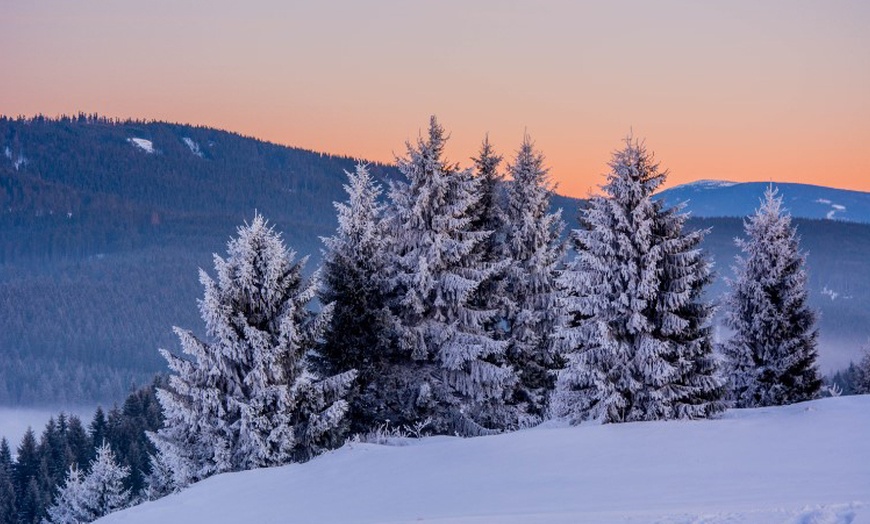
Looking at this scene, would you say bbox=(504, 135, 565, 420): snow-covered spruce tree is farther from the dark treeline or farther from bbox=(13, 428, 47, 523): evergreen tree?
bbox=(13, 428, 47, 523): evergreen tree

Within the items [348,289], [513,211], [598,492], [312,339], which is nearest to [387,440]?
[312,339]

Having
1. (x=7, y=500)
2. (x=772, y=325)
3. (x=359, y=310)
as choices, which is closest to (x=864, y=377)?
(x=772, y=325)

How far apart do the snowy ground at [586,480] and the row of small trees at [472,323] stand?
3.00 metres

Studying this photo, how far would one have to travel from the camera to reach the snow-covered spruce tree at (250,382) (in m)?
20.5

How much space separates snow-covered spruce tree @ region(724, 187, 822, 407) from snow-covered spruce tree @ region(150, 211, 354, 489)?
45.3ft

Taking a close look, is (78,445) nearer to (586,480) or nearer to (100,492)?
(100,492)

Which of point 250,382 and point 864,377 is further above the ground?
point 250,382

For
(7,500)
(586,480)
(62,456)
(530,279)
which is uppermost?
(530,279)

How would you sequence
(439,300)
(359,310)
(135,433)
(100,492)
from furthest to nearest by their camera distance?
(135,433), (100,492), (439,300), (359,310)

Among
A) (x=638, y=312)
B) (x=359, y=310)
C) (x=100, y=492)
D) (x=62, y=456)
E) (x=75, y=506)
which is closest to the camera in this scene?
(x=638, y=312)

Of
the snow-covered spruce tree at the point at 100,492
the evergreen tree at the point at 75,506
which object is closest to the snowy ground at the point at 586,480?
the snow-covered spruce tree at the point at 100,492

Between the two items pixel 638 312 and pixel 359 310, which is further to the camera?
pixel 359 310

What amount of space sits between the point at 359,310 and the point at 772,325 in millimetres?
13639

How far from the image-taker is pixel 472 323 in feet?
82.3
